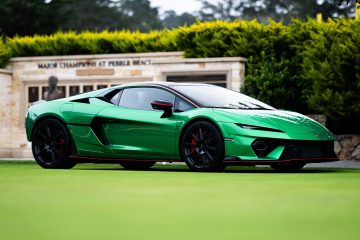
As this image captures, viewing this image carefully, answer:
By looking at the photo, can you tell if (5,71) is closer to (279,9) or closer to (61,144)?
(61,144)

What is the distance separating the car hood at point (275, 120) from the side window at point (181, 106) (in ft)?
1.74

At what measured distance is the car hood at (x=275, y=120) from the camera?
11875 mm

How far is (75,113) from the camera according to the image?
44.4 feet

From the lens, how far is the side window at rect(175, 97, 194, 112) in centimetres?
1249

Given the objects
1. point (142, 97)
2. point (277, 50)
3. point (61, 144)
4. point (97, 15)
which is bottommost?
point (61, 144)

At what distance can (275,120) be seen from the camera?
12.0 m

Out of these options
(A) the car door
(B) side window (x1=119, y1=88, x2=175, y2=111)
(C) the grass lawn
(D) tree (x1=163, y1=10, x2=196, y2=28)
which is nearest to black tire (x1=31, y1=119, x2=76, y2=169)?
(A) the car door

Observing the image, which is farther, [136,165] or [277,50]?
[277,50]

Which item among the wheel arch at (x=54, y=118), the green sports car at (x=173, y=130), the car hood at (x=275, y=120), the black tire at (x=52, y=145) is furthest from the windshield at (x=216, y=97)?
the black tire at (x=52, y=145)

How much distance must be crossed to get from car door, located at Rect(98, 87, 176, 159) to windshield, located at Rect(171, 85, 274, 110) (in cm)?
30

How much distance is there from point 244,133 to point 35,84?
15619 millimetres

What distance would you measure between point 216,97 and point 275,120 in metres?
1.26

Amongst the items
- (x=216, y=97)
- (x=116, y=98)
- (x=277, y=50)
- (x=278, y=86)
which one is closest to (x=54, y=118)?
(x=116, y=98)

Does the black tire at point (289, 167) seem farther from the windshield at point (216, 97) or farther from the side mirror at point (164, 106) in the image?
the side mirror at point (164, 106)
